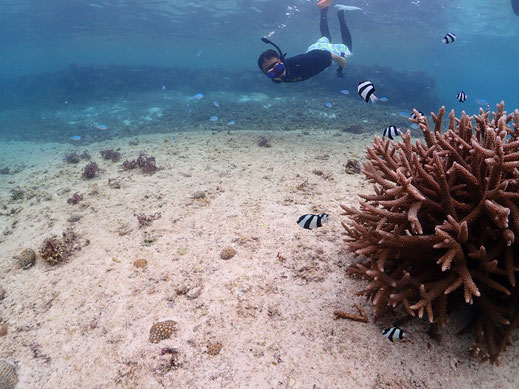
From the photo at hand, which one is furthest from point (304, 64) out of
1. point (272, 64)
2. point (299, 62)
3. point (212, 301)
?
point (212, 301)

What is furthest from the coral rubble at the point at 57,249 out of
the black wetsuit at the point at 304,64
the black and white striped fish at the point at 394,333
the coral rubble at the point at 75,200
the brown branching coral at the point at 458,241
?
the black wetsuit at the point at 304,64

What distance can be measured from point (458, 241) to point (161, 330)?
3258 mm

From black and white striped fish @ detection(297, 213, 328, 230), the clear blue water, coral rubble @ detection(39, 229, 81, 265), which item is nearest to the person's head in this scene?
black and white striped fish @ detection(297, 213, 328, 230)

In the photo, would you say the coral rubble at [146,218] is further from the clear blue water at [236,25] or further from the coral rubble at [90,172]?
the clear blue water at [236,25]

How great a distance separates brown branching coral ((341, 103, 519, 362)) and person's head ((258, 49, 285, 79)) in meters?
4.81

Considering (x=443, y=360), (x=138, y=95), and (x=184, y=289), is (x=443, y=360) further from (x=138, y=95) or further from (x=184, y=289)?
(x=138, y=95)

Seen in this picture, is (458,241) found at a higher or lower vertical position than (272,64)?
lower

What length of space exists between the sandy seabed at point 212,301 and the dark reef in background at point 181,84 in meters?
22.2

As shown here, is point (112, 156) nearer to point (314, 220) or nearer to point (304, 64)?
point (304, 64)

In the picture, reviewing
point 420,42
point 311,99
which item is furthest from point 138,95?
point 420,42

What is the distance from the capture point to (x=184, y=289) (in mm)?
3707

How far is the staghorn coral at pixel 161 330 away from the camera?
10.1ft

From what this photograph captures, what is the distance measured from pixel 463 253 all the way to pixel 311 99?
2215cm

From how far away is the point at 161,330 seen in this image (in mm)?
3146
